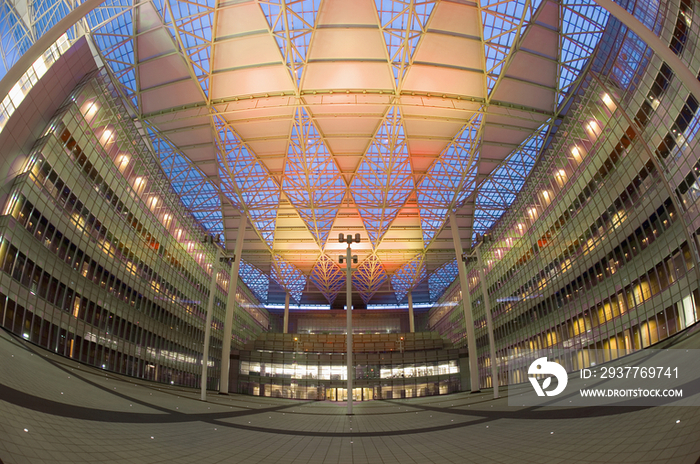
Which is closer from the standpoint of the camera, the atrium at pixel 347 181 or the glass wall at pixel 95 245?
the atrium at pixel 347 181

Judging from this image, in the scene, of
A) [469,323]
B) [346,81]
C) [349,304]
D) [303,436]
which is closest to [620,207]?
[469,323]

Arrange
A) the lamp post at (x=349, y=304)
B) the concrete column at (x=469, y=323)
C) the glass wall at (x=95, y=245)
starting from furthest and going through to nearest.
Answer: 1. the concrete column at (x=469, y=323)
2. the glass wall at (x=95, y=245)
3. the lamp post at (x=349, y=304)

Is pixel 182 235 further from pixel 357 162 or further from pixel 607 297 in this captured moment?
pixel 607 297

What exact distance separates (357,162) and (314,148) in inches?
199

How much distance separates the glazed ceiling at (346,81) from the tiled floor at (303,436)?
23.6 metres

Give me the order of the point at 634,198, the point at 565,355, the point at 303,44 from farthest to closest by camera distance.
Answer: the point at 565,355 → the point at 303,44 → the point at 634,198

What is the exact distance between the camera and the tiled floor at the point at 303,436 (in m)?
7.30

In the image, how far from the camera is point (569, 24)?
28484 millimetres

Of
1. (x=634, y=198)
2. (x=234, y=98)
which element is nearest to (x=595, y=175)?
(x=634, y=198)

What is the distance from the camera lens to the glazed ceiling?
2750 centimetres

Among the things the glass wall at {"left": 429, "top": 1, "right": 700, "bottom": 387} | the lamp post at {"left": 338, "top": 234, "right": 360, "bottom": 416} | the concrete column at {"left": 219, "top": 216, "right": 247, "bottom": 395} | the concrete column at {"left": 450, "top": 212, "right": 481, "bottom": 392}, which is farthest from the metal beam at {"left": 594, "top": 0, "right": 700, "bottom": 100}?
the concrete column at {"left": 219, "top": 216, "right": 247, "bottom": 395}

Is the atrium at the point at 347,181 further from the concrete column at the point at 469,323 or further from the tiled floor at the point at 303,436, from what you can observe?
the concrete column at the point at 469,323

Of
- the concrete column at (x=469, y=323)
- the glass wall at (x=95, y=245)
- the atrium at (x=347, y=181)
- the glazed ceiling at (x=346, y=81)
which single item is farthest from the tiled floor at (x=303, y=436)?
the concrete column at (x=469, y=323)

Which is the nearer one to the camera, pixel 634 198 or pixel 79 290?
pixel 634 198
